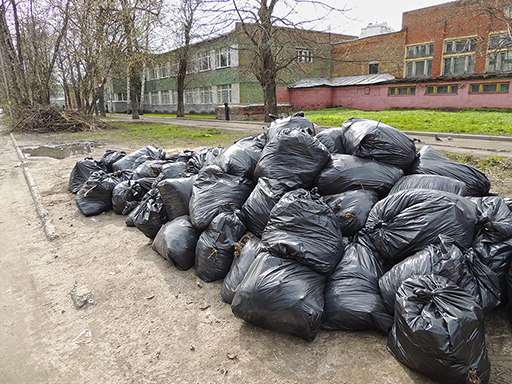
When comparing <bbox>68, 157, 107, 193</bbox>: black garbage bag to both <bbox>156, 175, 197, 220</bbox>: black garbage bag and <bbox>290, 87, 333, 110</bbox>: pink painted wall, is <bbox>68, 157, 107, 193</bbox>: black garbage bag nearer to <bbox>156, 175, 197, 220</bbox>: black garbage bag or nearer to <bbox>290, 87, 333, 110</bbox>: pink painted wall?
<bbox>156, 175, 197, 220</bbox>: black garbage bag

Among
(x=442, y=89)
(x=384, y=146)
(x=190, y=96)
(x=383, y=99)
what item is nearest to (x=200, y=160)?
(x=384, y=146)

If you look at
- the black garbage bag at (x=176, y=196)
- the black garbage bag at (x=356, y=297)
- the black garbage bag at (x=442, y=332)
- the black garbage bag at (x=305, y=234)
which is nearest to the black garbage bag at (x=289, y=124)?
the black garbage bag at (x=176, y=196)

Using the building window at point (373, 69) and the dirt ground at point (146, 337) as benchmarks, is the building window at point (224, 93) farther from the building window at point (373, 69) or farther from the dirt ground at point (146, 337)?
the dirt ground at point (146, 337)

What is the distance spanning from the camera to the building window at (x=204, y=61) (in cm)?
2825

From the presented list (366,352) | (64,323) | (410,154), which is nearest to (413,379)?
(366,352)

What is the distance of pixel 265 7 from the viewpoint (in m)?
12.7

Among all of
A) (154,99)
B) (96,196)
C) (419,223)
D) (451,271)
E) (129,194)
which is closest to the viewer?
(451,271)

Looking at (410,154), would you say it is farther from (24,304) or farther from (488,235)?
(24,304)

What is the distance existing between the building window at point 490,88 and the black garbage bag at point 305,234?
19236 millimetres

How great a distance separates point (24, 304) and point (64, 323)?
0.52 metres

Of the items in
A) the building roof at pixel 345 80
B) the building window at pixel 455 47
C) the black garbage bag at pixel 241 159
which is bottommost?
the black garbage bag at pixel 241 159

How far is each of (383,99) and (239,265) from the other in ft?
71.1

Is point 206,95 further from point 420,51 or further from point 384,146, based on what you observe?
point 384,146

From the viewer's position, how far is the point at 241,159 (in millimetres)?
3318
